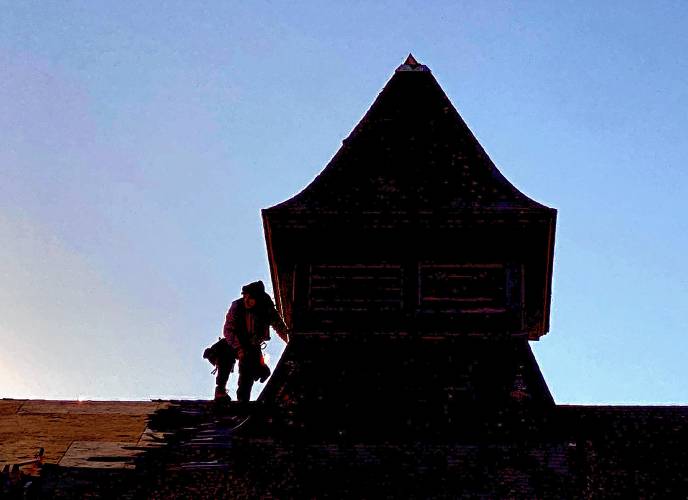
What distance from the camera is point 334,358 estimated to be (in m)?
16.4

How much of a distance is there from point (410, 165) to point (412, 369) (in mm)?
3495

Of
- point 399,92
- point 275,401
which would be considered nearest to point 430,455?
point 275,401

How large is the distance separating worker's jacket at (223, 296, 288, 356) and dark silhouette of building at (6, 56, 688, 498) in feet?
1.72

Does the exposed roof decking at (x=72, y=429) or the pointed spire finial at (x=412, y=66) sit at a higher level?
the pointed spire finial at (x=412, y=66)

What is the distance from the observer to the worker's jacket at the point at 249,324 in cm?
1720

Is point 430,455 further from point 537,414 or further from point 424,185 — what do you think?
point 424,185

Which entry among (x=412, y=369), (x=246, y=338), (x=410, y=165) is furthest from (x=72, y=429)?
(x=410, y=165)

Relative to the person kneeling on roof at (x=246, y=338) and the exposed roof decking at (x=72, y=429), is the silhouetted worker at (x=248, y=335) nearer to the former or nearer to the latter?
the person kneeling on roof at (x=246, y=338)

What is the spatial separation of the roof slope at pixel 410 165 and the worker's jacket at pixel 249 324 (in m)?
1.32

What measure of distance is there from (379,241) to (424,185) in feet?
3.76

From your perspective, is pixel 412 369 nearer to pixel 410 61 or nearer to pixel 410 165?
pixel 410 165

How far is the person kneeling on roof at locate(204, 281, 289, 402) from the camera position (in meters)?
17.1

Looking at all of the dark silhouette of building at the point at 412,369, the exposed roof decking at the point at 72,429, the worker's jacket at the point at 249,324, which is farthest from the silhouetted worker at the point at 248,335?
the exposed roof decking at the point at 72,429

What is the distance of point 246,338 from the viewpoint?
679 inches
